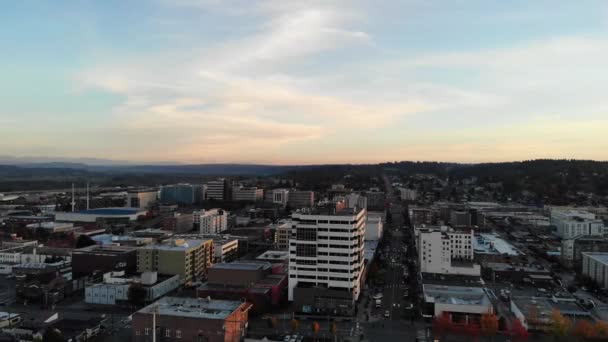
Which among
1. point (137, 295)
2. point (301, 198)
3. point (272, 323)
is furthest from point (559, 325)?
point (301, 198)

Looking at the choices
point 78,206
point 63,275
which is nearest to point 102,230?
point 63,275

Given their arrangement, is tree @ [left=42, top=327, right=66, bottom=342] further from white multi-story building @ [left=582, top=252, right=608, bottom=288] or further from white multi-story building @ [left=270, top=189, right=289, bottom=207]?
white multi-story building @ [left=270, top=189, right=289, bottom=207]

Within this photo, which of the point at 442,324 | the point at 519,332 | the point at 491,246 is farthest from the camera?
the point at 491,246

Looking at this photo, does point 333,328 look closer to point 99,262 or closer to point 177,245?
point 177,245

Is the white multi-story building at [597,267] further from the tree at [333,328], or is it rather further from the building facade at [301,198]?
the building facade at [301,198]

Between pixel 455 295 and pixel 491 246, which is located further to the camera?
pixel 491 246

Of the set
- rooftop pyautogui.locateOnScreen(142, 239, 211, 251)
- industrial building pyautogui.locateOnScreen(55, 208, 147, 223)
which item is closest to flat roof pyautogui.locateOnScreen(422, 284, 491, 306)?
rooftop pyautogui.locateOnScreen(142, 239, 211, 251)
